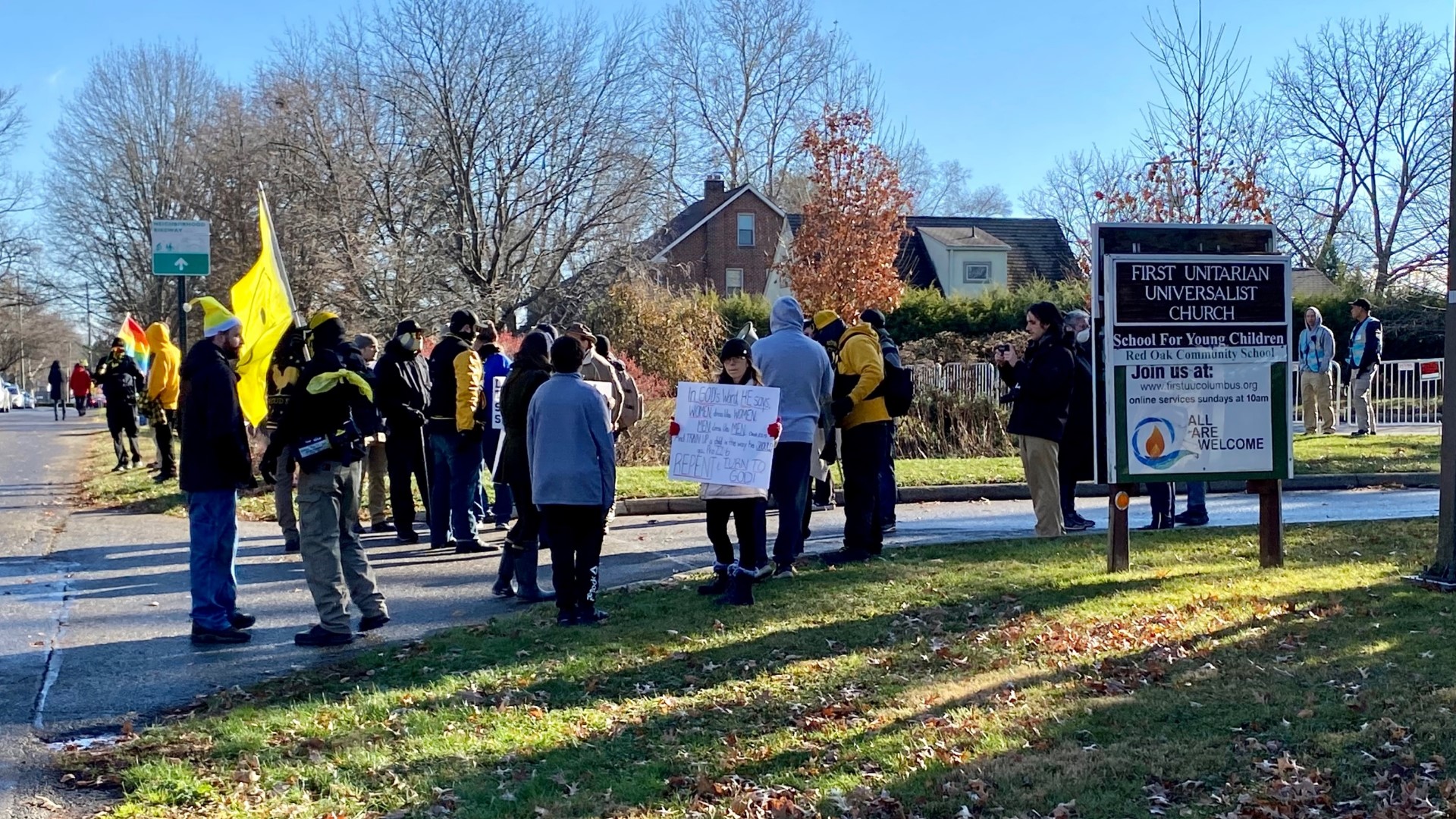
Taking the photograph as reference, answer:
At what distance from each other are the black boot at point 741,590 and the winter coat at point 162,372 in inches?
434

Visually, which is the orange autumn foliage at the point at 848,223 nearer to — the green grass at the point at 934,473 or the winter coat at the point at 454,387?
the green grass at the point at 934,473

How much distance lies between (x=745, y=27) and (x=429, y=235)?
29.4 m

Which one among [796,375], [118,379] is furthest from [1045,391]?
[118,379]

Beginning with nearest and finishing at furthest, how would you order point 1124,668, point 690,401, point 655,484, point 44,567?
point 1124,668 < point 690,401 < point 44,567 < point 655,484

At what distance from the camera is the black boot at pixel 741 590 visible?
323 inches

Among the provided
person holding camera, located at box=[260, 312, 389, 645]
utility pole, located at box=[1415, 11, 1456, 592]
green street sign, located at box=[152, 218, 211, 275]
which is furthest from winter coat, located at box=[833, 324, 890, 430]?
green street sign, located at box=[152, 218, 211, 275]

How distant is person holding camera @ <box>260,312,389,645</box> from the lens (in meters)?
7.65

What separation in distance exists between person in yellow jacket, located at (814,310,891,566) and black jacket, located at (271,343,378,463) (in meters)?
3.32

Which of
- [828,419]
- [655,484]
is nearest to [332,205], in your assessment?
[655,484]

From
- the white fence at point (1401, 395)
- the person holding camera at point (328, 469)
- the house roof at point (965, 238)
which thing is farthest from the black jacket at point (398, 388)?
the house roof at point (965, 238)

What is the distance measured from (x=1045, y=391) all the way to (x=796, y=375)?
95.0 inches

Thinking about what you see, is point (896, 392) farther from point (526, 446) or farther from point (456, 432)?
point (456, 432)

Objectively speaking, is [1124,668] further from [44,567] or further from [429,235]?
[429,235]

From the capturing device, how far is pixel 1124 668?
20.8 ft
